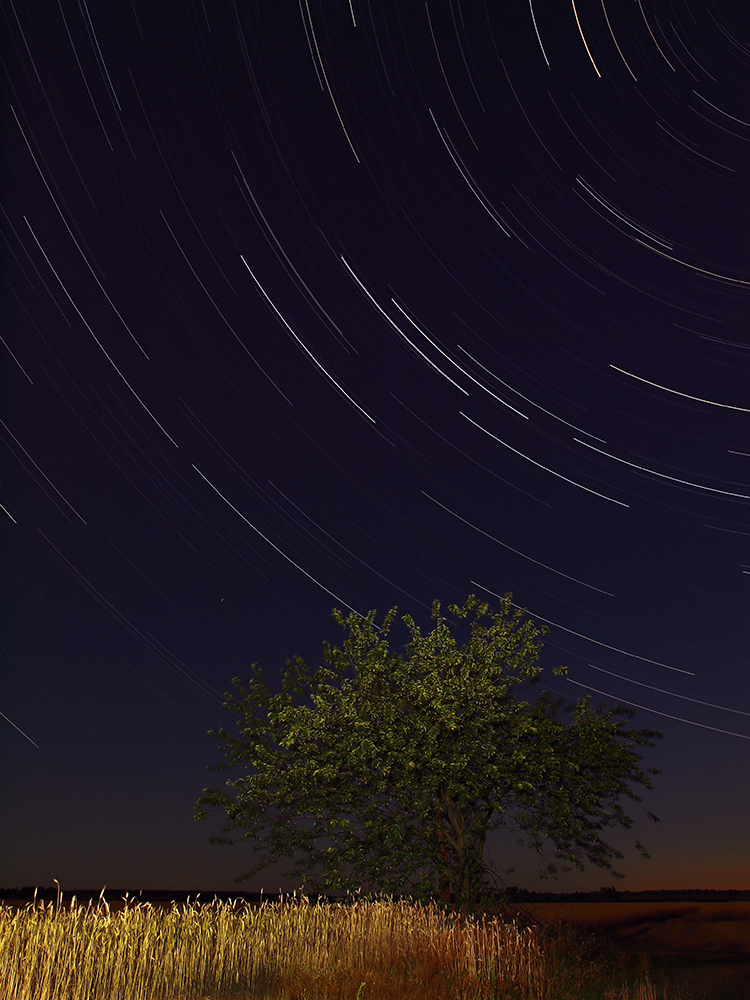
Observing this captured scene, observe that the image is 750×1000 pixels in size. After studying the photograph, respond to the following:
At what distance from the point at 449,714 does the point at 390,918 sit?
693cm

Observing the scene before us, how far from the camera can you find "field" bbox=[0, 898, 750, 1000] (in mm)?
8719

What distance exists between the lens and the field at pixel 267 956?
8719 millimetres

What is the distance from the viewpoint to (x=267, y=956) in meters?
11.2

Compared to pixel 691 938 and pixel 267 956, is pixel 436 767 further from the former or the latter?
pixel 691 938

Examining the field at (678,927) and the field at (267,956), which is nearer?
the field at (267,956)

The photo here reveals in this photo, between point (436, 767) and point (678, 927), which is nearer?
point (436, 767)

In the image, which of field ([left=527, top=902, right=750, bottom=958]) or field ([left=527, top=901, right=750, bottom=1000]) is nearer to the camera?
field ([left=527, top=901, right=750, bottom=1000])

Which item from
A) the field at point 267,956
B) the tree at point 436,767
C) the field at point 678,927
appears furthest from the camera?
the field at point 678,927

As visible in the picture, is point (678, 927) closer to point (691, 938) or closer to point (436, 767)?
point (691, 938)

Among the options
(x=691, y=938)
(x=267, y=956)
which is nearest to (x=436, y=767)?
(x=267, y=956)

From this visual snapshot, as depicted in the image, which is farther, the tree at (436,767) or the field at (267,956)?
the tree at (436,767)

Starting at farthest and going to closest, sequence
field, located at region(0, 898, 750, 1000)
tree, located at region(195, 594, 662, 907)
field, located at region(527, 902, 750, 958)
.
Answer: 1. field, located at region(527, 902, 750, 958)
2. tree, located at region(195, 594, 662, 907)
3. field, located at region(0, 898, 750, 1000)

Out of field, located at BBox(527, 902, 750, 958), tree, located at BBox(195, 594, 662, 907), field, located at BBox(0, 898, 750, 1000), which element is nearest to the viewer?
field, located at BBox(0, 898, 750, 1000)

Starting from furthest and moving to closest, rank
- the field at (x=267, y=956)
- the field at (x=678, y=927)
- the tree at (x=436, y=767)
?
1. the field at (x=678, y=927)
2. the tree at (x=436, y=767)
3. the field at (x=267, y=956)
